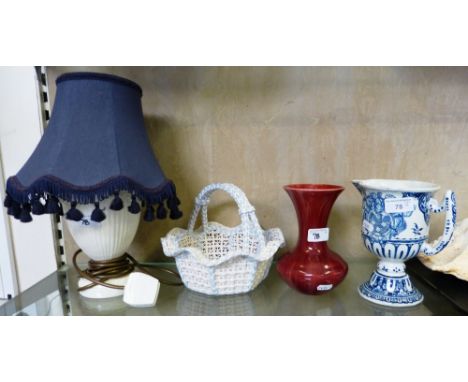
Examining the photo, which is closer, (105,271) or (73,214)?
(73,214)

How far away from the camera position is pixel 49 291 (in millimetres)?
613

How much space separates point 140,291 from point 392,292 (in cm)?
46

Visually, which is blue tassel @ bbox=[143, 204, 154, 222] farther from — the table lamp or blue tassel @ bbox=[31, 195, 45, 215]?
blue tassel @ bbox=[31, 195, 45, 215]

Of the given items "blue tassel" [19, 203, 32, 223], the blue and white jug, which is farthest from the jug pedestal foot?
"blue tassel" [19, 203, 32, 223]

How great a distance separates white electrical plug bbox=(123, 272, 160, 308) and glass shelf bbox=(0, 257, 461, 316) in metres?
0.02

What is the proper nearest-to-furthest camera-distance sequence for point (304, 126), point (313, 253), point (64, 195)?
1. point (64, 195)
2. point (313, 253)
3. point (304, 126)

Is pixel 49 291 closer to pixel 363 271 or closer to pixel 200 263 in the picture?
pixel 200 263

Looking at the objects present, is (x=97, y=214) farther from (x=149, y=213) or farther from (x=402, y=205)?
(x=402, y=205)

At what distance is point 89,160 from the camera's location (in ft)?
1.51

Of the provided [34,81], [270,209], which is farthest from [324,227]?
[34,81]

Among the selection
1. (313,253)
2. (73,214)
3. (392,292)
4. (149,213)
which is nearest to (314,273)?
(313,253)

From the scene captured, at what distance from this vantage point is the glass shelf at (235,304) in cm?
52

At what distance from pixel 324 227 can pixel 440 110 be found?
1.40 ft

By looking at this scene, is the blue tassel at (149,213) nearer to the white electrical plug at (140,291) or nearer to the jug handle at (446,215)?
the white electrical plug at (140,291)
